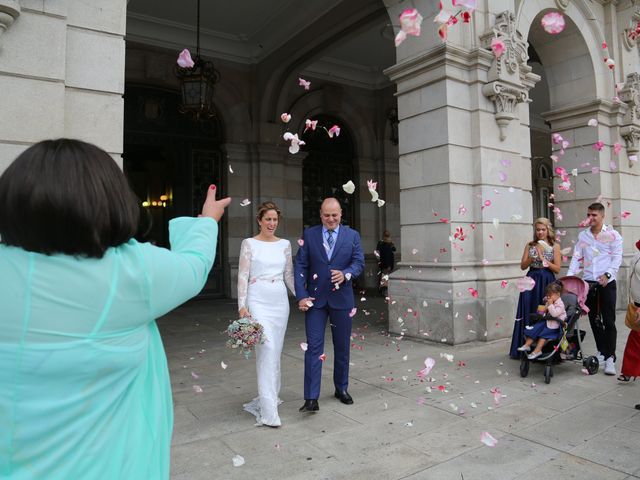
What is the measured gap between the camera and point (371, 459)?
3277 mm

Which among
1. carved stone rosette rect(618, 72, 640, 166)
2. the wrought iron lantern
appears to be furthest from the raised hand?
carved stone rosette rect(618, 72, 640, 166)

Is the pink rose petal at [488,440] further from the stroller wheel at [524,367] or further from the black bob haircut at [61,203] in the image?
the black bob haircut at [61,203]

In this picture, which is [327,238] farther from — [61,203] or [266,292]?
[61,203]

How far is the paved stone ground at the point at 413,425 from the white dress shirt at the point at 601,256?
3.92ft

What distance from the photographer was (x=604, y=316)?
18.6 feet

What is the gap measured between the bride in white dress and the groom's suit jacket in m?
0.20

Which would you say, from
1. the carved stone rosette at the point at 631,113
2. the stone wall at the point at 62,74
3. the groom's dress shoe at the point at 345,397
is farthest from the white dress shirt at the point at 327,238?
the carved stone rosette at the point at 631,113

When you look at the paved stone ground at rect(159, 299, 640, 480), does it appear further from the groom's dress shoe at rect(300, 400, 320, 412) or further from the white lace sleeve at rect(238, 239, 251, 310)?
the white lace sleeve at rect(238, 239, 251, 310)

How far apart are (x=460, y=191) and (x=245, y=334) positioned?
177 inches

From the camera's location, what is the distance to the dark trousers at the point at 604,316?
218 inches

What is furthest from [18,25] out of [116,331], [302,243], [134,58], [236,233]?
[236,233]

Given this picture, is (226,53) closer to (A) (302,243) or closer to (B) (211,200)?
(A) (302,243)

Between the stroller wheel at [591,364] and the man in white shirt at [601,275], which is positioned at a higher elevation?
the man in white shirt at [601,275]

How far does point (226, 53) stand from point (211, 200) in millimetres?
11893
